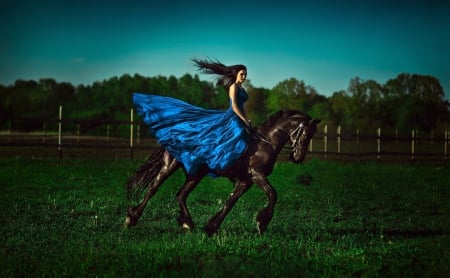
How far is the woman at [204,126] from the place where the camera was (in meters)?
7.80

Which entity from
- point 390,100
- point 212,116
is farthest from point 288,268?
point 390,100

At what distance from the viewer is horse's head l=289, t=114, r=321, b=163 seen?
777 centimetres

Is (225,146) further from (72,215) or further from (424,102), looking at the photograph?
(424,102)

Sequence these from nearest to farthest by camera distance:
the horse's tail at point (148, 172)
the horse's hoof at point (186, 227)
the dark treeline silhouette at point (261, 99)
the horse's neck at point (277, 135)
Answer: the horse's neck at point (277, 135)
the horse's hoof at point (186, 227)
the horse's tail at point (148, 172)
the dark treeline silhouette at point (261, 99)

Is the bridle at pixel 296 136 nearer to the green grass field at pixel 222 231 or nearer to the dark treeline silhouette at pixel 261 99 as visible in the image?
the green grass field at pixel 222 231

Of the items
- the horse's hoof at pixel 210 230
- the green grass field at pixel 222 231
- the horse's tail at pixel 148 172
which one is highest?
the horse's tail at pixel 148 172

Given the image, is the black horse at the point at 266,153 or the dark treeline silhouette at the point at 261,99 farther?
the dark treeline silhouette at the point at 261,99

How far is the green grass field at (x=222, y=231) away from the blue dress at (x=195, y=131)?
1169mm

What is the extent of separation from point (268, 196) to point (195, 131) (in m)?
1.45

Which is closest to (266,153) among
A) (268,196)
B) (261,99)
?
(268,196)

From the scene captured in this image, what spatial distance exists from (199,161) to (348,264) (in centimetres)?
272

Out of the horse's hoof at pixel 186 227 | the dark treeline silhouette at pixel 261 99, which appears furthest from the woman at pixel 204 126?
the dark treeline silhouette at pixel 261 99

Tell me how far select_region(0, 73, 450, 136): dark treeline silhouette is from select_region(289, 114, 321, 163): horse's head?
4040 centimetres

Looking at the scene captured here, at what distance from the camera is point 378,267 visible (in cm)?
613
